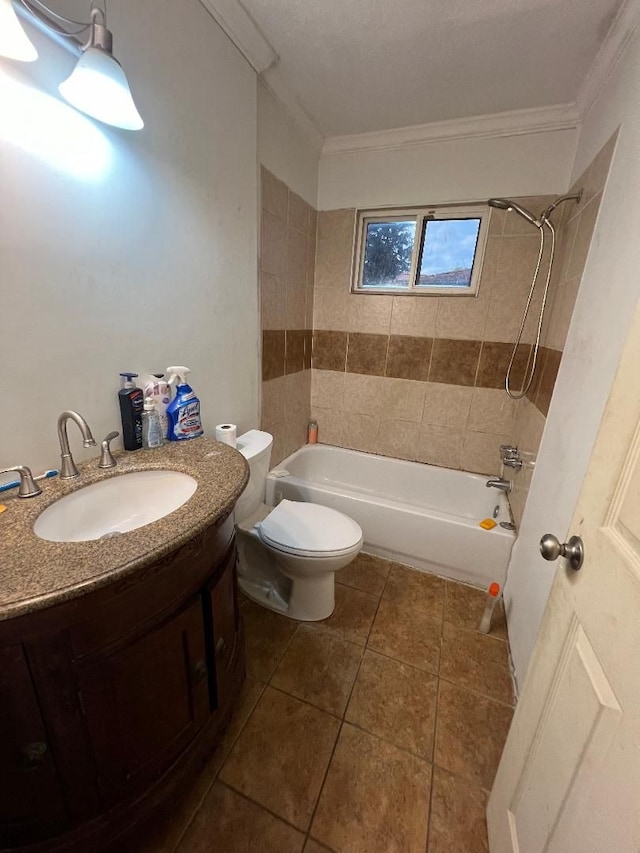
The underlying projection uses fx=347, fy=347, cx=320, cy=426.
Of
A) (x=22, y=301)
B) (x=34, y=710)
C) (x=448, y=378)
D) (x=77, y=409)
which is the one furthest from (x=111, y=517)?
(x=448, y=378)

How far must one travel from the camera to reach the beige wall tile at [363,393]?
7.95ft

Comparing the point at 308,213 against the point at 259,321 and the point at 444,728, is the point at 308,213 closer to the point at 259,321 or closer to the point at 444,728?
Answer: the point at 259,321

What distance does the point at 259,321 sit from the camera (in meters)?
1.78

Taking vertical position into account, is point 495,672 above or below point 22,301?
below

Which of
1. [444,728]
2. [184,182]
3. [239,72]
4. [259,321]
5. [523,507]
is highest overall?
[239,72]

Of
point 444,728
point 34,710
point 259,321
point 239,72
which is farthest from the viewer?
point 259,321

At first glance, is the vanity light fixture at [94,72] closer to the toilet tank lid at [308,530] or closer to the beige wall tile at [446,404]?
the toilet tank lid at [308,530]

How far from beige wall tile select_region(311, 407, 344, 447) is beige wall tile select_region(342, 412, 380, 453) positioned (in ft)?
0.12

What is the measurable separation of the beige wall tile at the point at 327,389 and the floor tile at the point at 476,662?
1.53 m

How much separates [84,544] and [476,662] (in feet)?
5.03

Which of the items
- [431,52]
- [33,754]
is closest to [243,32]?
[431,52]

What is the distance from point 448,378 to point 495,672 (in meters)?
1.55

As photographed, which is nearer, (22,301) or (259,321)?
(22,301)

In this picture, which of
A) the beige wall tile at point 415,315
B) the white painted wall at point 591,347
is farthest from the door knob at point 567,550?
the beige wall tile at point 415,315
